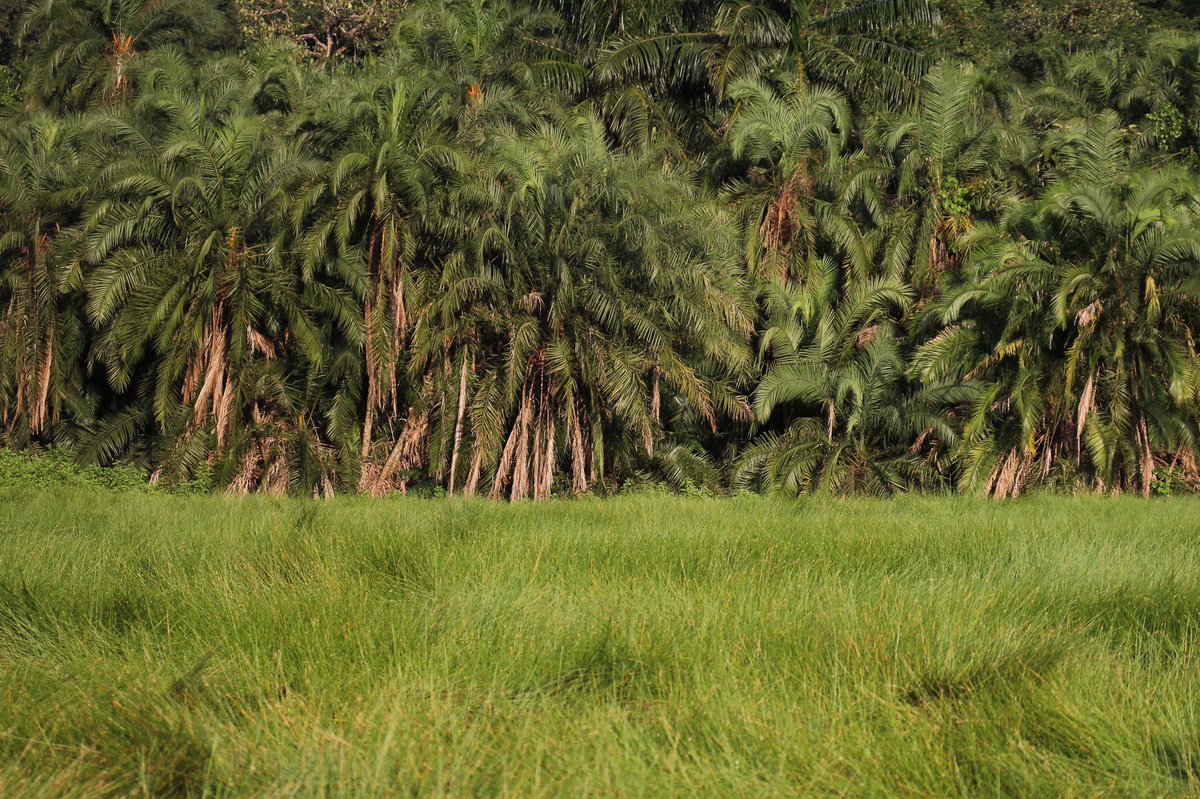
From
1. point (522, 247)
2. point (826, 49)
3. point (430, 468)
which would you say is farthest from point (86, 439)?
point (826, 49)

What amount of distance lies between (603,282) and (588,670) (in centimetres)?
1268

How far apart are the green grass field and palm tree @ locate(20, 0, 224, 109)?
21.6 meters

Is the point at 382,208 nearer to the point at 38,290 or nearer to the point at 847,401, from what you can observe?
the point at 38,290

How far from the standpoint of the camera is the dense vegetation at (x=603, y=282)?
16.7 m

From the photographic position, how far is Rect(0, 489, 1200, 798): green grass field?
344 cm

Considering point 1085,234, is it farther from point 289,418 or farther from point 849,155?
point 289,418

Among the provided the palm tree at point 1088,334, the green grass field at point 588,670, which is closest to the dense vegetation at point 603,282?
the palm tree at point 1088,334

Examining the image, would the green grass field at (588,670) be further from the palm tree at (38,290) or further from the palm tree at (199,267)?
the palm tree at (38,290)

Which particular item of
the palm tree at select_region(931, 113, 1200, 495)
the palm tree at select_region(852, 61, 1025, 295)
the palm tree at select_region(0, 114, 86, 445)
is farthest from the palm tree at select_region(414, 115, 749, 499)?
the palm tree at select_region(0, 114, 86, 445)

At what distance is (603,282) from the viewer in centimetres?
1686

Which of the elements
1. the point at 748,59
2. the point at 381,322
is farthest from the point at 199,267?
the point at 748,59

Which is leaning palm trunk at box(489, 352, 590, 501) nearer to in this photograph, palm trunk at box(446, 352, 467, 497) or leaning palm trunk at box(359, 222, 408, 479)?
palm trunk at box(446, 352, 467, 497)

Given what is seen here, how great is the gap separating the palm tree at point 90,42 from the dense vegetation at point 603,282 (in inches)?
225

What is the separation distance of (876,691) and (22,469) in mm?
16985
